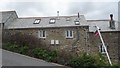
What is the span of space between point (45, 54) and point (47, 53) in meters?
0.35

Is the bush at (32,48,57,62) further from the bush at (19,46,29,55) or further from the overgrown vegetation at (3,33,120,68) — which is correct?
the bush at (19,46,29,55)

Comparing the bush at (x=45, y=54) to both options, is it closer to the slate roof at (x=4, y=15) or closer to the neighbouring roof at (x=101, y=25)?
the neighbouring roof at (x=101, y=25)

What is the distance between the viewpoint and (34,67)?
23609 mm

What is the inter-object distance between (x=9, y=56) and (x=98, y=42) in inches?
683

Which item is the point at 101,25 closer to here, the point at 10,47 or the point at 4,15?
the point at 4,15

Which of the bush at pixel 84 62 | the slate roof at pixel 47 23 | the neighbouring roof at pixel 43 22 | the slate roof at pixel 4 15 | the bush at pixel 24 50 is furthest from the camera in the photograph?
the slate roof at pixel 4 15

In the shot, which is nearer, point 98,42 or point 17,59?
point 17,59

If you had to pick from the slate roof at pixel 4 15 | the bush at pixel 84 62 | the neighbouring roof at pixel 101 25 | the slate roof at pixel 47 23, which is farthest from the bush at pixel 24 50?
the neighbouring roof at pixel 101 25

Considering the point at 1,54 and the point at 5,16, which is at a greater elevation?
the point at 5,16

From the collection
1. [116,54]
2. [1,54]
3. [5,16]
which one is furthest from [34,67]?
[5,16]

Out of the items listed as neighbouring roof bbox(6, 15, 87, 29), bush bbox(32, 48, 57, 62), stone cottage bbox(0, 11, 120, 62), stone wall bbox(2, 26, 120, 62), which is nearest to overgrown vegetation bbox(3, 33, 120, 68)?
bush bbox(32, 48, 57, 62)

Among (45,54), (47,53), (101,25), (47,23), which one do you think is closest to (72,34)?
(47,23)

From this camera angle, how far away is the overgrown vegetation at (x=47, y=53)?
24859 millimetres

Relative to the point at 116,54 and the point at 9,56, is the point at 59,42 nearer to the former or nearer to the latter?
the point at 116,54
